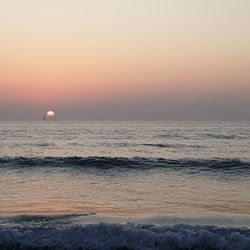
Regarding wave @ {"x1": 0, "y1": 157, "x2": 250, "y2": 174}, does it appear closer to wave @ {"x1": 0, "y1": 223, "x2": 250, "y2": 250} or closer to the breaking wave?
the breaking wave

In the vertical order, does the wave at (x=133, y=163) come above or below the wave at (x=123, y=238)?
below

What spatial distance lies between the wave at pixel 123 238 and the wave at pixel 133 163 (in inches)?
555

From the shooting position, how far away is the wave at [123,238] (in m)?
7.67

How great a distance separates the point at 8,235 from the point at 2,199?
16.3 feet

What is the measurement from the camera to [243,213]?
10.8m

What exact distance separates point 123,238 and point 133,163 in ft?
55.5

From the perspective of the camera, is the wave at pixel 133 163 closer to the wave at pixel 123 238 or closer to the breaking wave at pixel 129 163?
the breaking wave at pixel 129 163

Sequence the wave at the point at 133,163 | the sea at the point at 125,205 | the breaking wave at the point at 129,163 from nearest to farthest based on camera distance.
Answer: the sea at the point at 125,205 < the wave at the point at 133,163 < the breaking wave at the point at 129,163

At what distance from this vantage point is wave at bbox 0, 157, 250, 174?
74.8ft

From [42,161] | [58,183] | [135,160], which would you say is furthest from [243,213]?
[42,161]

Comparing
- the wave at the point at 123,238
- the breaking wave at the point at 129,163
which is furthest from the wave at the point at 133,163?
the wave at the point at 123,238

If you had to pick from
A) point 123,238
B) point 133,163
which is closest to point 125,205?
point 123,238

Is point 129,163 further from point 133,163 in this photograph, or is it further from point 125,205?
point 125,205

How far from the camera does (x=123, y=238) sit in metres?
7.89
